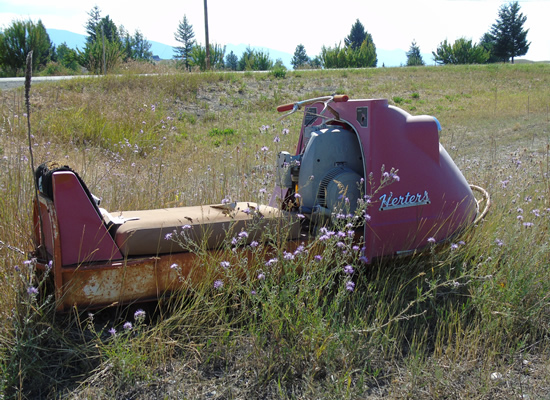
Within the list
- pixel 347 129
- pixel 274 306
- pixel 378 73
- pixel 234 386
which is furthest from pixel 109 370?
pixel 378 73

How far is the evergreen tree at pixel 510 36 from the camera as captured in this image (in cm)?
4971

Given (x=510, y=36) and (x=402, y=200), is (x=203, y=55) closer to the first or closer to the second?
(x=402, y=200)

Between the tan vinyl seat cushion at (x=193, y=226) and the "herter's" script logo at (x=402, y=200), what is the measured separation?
1.70 ft

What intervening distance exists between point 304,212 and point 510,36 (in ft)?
182

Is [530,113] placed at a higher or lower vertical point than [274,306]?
higher

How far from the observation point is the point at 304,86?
14.5 m

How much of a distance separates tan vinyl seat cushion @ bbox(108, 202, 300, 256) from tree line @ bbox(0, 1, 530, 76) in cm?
1093

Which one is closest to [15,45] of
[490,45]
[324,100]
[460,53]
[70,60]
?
[70,60]

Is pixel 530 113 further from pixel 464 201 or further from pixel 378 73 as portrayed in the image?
pixel 464 201

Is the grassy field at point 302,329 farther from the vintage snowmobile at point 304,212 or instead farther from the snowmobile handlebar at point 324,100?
the snowmobile handlebar at point 324,100

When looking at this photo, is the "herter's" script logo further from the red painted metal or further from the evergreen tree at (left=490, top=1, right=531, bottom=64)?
the evergreen tree at (left=490, top=1, right=531, bottom=64)

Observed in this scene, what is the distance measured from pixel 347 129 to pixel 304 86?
11.8m

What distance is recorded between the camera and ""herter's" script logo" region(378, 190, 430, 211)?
9.14ft

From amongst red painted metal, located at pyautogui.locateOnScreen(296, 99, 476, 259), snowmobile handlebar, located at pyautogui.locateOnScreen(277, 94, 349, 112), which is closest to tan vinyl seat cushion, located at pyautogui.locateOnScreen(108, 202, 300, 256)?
red painted metal, located at pyautogui.locateOnScreen(296, 99, 476, 259)
